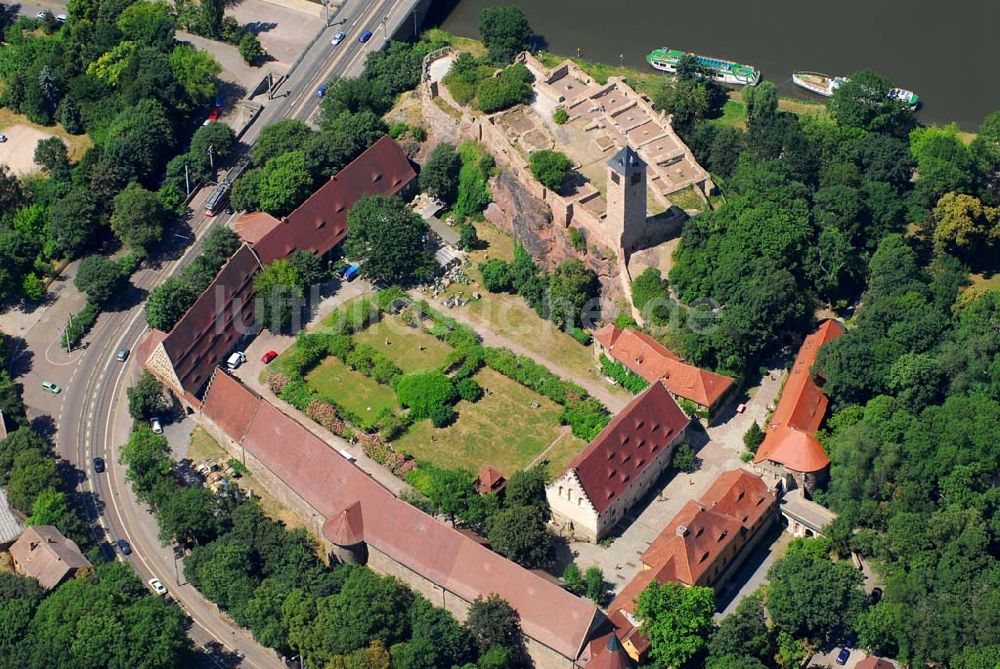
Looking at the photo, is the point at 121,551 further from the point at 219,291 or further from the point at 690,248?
the point at 690,248

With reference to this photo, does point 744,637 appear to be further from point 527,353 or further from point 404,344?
point 404,344

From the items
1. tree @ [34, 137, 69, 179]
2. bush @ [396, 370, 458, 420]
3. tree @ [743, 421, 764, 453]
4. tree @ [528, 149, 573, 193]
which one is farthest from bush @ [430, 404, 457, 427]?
tree @ [34, 137, 69, 179]

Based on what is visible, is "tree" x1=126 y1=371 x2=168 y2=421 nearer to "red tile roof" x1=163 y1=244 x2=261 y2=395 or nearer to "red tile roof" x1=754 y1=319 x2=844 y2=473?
"red tile roof" x1=163 y1=244 x2=261 y2=395

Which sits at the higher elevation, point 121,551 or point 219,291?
point 219,291

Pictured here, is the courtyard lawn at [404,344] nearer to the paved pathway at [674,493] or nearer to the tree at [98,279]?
the tree at [98,279]

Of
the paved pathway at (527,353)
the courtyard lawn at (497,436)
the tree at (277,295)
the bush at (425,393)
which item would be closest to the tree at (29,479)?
the tree at (277,295)

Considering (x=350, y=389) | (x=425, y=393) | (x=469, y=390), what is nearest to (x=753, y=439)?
(x=469, y=390)

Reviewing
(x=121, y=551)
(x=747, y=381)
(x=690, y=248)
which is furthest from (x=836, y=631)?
(x=121, y=551)
